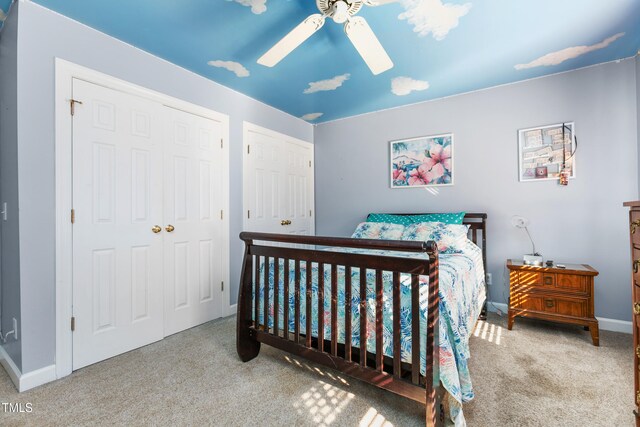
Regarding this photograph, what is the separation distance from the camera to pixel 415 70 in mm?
2756

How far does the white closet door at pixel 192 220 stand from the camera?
8.55ft

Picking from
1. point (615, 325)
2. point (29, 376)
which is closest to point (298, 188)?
point (29, 376)

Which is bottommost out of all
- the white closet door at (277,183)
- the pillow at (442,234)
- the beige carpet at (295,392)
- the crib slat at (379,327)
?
the beige carpet at (295,392)

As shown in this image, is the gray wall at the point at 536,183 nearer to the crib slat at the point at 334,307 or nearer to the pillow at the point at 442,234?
the pillow at the point at 442,234

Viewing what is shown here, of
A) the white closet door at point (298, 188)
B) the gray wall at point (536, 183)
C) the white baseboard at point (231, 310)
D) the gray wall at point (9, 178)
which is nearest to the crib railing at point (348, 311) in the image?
the white baseboard at point (231, 310)

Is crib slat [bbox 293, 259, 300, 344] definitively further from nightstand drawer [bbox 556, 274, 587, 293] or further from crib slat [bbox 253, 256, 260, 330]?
nightstand drawer [bbox 556, 274, 587, 293]

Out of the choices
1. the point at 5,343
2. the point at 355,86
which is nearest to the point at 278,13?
the point at 355,86

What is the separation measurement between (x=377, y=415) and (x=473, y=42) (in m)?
2.67

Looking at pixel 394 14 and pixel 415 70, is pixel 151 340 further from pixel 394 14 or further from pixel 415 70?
pixel 415 70

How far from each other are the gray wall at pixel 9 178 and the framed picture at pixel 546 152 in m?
4.15

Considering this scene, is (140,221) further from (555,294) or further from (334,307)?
(555,294)

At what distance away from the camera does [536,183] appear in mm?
2969

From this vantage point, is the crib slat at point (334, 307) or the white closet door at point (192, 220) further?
the white closet door at point (192, 220)

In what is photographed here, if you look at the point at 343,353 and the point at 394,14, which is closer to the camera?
the point at 343,353
